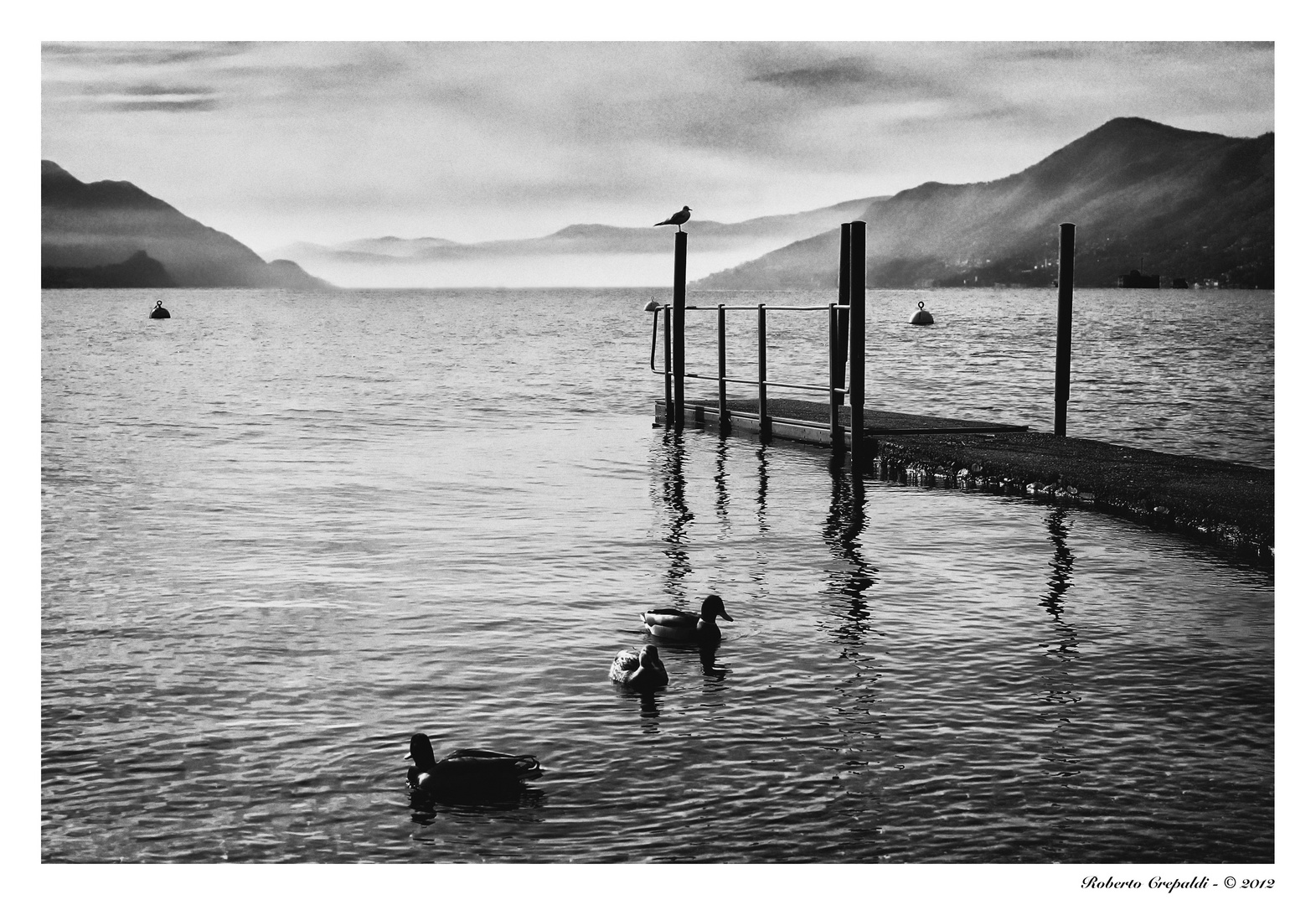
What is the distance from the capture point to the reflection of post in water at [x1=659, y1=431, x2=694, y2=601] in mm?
15536

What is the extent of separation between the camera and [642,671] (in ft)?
35.9

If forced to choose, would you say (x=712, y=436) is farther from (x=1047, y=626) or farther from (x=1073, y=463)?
(x=1047, y=626)

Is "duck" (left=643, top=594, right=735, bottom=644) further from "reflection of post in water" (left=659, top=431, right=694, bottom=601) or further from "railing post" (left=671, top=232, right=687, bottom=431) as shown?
"railing post" (left=671, top=232, right=687, bottom=431)

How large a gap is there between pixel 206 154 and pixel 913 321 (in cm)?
4929

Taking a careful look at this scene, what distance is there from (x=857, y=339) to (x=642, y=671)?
565 inches

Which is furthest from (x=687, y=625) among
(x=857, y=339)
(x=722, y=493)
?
(x=857, y=339)

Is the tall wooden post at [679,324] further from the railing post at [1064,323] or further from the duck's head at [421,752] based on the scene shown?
the duck's head at [421,752]

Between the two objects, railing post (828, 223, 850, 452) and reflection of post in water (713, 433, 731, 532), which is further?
railing post (828, 223, 850, 452)

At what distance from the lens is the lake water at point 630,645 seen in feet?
27.4

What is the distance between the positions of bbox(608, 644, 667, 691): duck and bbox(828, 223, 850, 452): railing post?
532 inches

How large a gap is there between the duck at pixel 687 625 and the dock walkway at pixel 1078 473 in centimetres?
645

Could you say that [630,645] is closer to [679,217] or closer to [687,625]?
[687,625]

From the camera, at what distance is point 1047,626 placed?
12852 mm

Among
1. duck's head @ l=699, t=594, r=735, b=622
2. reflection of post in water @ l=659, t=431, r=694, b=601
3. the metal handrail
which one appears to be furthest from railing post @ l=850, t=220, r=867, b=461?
duck's head @ l=699, t=594, r=735, b=622
